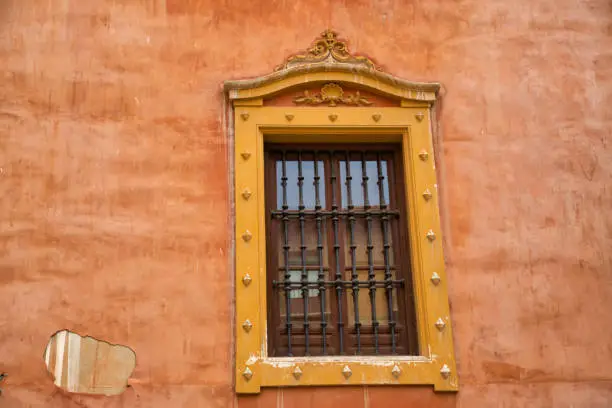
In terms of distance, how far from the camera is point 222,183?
18.5ft

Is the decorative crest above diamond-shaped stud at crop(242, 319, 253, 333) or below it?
above

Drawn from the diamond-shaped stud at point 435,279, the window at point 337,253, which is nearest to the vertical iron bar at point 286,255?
the window at point 337,253

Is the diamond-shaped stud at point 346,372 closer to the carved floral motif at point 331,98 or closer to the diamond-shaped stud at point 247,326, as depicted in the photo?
the diamond-shaped stud at point 247,326

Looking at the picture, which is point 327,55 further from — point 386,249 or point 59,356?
point 59,356

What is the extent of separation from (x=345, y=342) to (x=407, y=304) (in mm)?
465

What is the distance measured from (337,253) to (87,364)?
1677 millimetres

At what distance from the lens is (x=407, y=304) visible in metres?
5.58

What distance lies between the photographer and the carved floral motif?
19.3 ft

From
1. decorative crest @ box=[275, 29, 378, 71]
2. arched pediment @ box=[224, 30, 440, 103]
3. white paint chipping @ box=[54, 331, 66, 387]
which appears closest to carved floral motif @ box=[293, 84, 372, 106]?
arched pediment @ box=[224, 30, 440, 103]

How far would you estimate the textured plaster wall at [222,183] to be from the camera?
5.30 metres

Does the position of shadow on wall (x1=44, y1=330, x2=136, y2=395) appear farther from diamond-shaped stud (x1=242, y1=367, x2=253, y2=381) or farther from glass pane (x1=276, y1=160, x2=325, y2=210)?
glass pane (x1=276, y1=160, x2=325, y2=210)

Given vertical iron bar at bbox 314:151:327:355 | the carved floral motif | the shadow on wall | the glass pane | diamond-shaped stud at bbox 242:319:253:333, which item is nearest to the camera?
the shadow on wall

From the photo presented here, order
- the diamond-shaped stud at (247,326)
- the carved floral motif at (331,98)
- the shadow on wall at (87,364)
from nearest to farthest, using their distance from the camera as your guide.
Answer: the shadow on wall at (87,364) → the diamond-shaped stud at (247,326) → the carved floral motif at (331,98)

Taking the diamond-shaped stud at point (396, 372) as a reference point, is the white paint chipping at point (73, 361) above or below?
above
